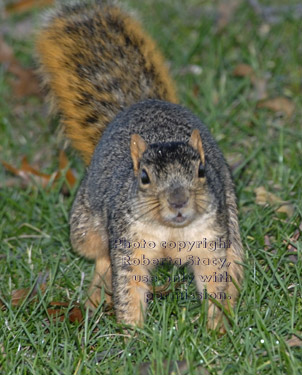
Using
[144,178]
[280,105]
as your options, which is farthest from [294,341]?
[280,105]

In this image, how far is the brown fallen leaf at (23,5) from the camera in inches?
225

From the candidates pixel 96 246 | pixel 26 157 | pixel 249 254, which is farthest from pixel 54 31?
pixel 249 254

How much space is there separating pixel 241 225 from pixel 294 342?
2.84ft

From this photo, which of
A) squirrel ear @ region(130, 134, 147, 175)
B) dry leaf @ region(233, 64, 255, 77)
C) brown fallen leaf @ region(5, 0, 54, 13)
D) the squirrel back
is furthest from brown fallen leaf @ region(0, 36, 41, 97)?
squirrel ear @ region(130, 134, 147, 175)

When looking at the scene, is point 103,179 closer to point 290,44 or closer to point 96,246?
point 96,246

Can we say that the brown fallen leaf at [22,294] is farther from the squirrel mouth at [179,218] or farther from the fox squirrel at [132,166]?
the squirrel mouth at [179,218]

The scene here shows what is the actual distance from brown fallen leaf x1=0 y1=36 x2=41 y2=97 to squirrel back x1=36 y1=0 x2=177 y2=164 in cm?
111

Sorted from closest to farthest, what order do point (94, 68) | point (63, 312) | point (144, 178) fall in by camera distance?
point (144, 178), point (63, 312), point (94, 68)

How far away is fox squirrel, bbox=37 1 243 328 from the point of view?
2.70 meters

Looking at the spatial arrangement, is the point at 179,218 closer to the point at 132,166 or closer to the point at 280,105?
the point at 132,166

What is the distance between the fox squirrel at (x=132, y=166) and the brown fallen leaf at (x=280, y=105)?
977mm

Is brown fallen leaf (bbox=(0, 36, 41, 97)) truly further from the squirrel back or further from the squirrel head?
the squirrel head

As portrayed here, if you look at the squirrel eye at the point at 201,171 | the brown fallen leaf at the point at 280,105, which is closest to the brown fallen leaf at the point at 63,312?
the squirrel eye at the point at 201,171

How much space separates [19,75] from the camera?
506 centimetres
